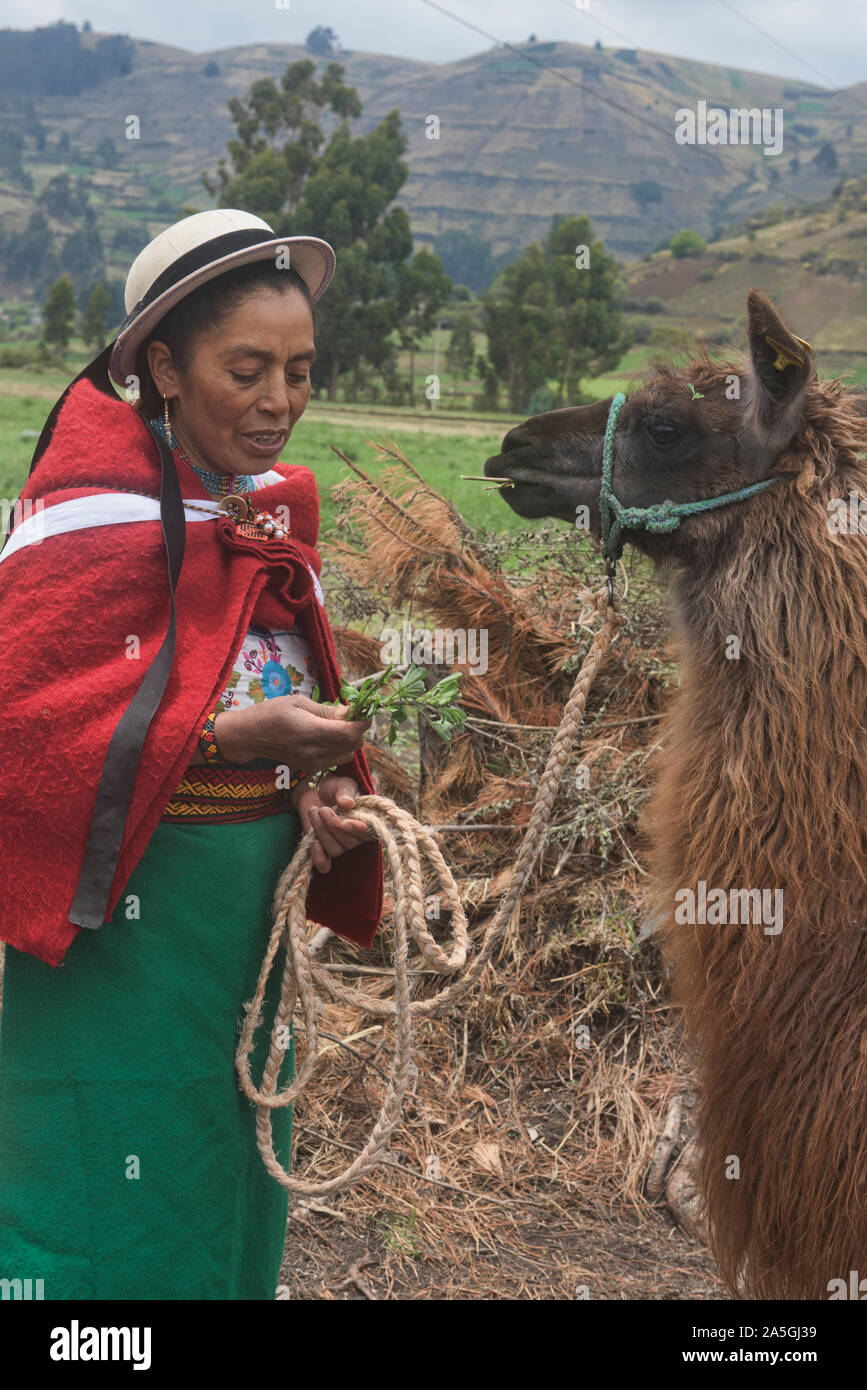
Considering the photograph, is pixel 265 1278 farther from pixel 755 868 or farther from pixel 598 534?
pixel 598 534

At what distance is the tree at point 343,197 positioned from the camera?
45.9 meters

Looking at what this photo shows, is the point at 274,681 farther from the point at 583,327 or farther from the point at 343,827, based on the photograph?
the point at 583,327

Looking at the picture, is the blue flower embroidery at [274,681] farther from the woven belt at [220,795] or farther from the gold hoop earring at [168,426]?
the gold hoop earring at [168,426]

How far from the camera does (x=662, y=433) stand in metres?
2.65

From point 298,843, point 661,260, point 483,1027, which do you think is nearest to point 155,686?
point 298,843

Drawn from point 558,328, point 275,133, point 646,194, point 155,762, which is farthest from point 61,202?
point 155,762

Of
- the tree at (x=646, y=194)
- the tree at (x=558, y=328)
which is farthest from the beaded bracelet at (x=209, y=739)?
the tree at (x=646, y=194)

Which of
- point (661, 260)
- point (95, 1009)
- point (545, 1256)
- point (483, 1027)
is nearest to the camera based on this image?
point (95, 1009)

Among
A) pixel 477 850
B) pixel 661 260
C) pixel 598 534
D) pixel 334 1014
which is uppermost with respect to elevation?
pixel 661 260

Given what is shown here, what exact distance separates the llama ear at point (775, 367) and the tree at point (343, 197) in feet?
138

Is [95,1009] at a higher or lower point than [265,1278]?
higher

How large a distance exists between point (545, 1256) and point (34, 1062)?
2.07m

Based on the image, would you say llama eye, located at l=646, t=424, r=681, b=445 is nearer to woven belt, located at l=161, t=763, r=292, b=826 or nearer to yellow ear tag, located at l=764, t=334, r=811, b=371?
yellow ear tag, located at l=764, t=334, r=811, b=371

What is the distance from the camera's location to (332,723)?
173cm
